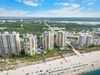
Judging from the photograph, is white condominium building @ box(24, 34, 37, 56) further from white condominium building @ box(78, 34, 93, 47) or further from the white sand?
white condominium building @ box(78, 34, 93, 47)

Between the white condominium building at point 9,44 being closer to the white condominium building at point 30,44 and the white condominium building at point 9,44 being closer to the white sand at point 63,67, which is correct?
the white condominium building at point 30,44

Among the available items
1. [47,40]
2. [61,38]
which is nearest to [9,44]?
[47,40]

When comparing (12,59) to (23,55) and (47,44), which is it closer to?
(23,55)

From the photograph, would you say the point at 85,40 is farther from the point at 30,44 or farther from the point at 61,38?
the point at 30,44

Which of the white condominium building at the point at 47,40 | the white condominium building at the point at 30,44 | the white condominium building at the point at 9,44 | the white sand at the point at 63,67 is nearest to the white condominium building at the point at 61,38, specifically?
the white condominium building at the point at 47,40

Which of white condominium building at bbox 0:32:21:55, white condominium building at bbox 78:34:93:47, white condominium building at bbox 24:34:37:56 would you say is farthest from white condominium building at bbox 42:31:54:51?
white condominium building at bbox 78:34:93:47

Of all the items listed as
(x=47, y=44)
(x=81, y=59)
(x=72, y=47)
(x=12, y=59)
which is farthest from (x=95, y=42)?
(x=12, y=59)
